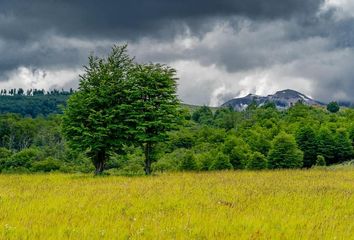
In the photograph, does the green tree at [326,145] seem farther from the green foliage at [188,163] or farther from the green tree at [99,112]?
the green tree at [99,112]

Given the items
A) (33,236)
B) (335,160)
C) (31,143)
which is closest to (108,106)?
(33,236)

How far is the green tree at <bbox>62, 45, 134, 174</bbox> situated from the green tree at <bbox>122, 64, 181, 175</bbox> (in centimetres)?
69

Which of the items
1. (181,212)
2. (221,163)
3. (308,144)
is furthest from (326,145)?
(181,212)

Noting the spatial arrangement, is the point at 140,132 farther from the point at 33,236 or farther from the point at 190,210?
the point at 33,236

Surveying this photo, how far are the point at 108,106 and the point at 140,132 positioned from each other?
322 centimetres

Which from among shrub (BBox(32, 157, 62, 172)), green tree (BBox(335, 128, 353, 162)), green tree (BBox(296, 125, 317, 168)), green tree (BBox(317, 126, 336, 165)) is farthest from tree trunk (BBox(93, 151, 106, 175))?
green tree (BBox(335, 128, 353, 162))

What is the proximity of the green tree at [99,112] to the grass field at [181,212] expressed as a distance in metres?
9.56

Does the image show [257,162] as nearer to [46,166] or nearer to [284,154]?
[284,154]

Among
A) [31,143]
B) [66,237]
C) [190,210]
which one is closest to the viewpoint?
[66,237]

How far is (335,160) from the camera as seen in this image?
100m

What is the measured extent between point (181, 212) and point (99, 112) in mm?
16644

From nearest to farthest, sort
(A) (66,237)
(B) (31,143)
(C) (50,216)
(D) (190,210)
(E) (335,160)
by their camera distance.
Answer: (A) (66,237) → (C) (50,216) → (D) (190,210) → (E) (335,160) → (B) (31,143)

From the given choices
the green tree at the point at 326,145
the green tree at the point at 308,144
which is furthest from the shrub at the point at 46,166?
the green tree at the point at 326,145

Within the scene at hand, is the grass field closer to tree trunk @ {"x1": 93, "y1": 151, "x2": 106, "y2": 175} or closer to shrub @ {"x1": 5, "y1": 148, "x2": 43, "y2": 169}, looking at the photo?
tree trunk @ {"x1": 93, "y1": 151, "x2": 106, "y2": 175}
